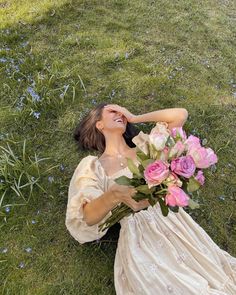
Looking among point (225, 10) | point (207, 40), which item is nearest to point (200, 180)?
point (207, 40)

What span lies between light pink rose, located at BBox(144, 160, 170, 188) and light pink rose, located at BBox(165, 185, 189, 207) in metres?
0.09

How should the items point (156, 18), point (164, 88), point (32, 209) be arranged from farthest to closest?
point (156, 18) → point (164, 88) → point (32, 209)

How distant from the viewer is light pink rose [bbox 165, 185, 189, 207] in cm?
270

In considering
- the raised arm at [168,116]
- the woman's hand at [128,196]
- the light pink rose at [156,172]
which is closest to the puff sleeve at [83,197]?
the woman's hand at [128,196]

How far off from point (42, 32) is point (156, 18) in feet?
5.93

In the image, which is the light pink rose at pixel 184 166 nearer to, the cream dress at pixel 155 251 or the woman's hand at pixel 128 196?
the woman's hand at pixel 128 196

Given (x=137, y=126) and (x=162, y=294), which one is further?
(x=137, y=126)

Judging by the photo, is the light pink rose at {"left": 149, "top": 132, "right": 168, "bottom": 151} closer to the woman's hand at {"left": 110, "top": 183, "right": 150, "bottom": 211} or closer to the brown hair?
the woman's hand at {"left": 110, "top": 183, "right": 150, "bottom": 211}

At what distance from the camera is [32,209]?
14.6 ft

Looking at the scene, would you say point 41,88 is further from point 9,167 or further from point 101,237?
point 101,237

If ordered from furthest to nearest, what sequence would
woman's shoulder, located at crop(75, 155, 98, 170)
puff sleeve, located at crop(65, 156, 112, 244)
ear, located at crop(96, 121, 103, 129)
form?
ear, located at crop(96, 121, 103, 129), woman's shoulder, located at crop(75, 155, 98, 170), puff sleeve, located at crop(65, 156, 112, 244)

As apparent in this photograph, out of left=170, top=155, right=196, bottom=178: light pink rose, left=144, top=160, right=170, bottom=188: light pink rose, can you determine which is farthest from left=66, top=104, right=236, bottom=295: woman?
left=170, top=155, right=196, bottom=178: light pink rose

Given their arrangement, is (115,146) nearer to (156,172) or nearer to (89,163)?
(89,163)

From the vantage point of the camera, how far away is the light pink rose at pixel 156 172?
2.69 m
